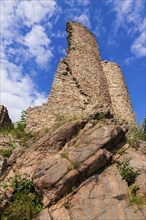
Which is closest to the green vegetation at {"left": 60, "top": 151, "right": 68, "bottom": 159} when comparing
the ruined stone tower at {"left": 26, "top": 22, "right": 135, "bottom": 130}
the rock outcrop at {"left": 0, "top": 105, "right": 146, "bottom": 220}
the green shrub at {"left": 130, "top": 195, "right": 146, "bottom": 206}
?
the rock outcrop at {"left": 0, "top": 105, "right": 146, "bottom": 220}

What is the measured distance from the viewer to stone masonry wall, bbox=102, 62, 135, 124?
1941 cm

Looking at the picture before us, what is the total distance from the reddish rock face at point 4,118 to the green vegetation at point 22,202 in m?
4.98

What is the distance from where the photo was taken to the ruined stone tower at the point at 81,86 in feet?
56.0

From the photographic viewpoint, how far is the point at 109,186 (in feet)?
40.9

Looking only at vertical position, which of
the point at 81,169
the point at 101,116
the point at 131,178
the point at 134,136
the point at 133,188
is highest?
the point at 101,116

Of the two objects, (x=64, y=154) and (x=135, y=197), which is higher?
(x=64, y=154)

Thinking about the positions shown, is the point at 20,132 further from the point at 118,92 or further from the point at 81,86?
the point at 118,92

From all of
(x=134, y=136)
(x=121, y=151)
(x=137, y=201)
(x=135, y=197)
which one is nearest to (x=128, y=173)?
(x=135, y=197)

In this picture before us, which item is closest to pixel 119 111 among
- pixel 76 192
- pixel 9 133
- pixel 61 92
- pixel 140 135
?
pixel 140 135

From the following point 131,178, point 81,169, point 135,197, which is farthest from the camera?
point 131,178

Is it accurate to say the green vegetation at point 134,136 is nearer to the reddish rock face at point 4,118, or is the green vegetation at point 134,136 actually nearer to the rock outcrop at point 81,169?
the rock outcrop at point 81,169

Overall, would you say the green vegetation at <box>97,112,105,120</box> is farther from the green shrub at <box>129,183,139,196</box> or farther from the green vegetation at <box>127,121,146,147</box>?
the green shrub at <box>129,183,139,196</box>

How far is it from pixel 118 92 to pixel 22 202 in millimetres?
10418

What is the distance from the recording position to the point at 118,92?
20250 mm
